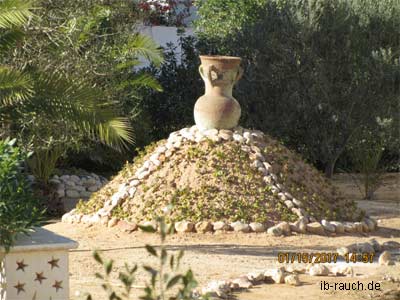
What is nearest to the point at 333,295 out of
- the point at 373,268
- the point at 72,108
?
the point at 373,268

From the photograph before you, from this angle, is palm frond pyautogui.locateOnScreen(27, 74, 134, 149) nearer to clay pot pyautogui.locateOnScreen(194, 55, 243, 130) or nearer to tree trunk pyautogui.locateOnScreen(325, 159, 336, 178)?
clay pot pyautogui.locateOnScreen(194, 55, 243, 130)

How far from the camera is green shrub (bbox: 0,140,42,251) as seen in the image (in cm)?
525

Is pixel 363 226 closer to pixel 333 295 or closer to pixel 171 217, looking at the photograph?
pixel 171 217

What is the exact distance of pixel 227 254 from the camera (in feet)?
30.6

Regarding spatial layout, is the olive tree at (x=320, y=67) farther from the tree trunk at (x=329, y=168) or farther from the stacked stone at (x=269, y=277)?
the stacked stone at (x=269, y=277)

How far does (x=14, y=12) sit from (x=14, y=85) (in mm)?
665

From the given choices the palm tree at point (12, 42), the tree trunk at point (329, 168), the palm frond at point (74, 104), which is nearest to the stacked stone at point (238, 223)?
the palm frond at point (74, 104)

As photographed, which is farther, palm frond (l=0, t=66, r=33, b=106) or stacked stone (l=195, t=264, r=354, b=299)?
palm frond (l=0, t=66, r=33, b=106)

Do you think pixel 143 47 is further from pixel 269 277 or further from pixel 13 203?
pixel 13 203

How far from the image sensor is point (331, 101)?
1553cm

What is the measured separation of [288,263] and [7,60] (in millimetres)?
4135

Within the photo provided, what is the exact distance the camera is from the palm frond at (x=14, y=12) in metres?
8.34
